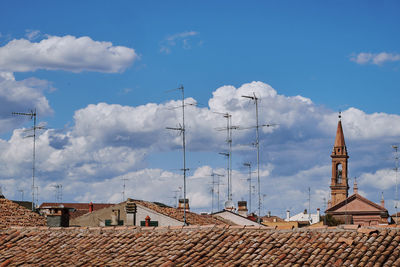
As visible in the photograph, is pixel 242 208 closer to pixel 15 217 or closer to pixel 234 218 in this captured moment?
pixel 234 218

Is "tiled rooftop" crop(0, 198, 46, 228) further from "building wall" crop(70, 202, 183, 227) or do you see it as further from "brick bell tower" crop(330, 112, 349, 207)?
"brick bell tower" crop(330, 112, 349, 207)

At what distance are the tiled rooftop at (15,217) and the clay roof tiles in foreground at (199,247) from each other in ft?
15.9

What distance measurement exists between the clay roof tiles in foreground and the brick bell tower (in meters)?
90.8

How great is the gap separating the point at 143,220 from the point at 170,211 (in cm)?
288

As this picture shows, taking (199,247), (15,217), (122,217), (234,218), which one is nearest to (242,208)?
(234,218)

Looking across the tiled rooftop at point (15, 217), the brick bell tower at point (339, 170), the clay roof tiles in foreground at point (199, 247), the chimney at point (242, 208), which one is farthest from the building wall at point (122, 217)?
the brick bell tower at point (339, 170)

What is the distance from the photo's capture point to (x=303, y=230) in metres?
18.6

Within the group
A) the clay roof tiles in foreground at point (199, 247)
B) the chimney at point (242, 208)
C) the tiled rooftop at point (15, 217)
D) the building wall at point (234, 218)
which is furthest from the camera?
the chimney at point (242, 208)

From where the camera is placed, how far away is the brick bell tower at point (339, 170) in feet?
361

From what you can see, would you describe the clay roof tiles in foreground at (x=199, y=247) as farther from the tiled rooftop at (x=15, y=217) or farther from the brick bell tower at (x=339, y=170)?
the brick bell tower at (x=339, y=170)

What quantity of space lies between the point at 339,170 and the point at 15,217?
288 feet

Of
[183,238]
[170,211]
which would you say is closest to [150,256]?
[183,238]

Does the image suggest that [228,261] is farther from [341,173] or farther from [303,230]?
[341,173]

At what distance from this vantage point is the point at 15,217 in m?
30.4
